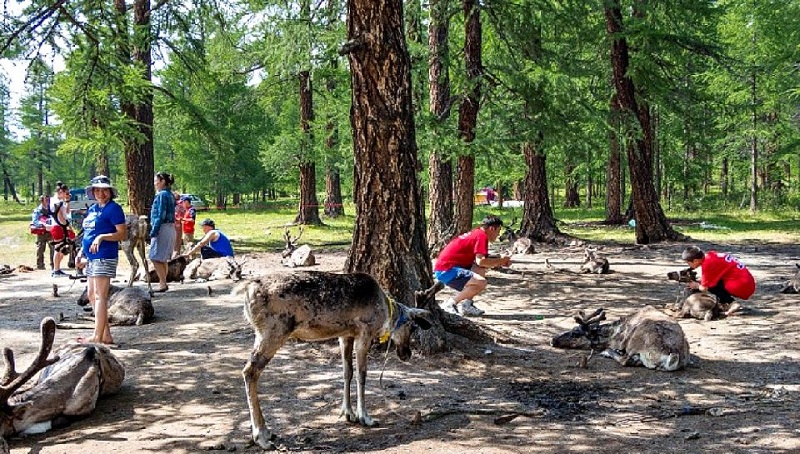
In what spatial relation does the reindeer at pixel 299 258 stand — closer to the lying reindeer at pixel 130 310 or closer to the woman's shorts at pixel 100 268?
the lying reindeer at pixel 130 310

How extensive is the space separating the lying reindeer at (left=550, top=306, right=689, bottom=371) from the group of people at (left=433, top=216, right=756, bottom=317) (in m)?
1.78

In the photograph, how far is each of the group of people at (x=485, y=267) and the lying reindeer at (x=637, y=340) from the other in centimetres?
178

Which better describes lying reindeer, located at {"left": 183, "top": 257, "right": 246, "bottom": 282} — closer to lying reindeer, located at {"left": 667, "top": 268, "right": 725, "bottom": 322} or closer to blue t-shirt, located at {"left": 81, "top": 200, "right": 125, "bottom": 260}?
blue t-shirt, located at {"left": 81, "top": 200, "right": 125, "bottom": 260}

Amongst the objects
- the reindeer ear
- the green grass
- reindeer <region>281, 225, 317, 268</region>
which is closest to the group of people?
the reindeer ear

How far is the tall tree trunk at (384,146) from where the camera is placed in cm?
706

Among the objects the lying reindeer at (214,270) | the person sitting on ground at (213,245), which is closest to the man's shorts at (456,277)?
the lying reindeer at (214,270)

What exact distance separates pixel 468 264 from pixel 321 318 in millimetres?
5016

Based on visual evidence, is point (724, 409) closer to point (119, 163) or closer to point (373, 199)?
point (373, 199)

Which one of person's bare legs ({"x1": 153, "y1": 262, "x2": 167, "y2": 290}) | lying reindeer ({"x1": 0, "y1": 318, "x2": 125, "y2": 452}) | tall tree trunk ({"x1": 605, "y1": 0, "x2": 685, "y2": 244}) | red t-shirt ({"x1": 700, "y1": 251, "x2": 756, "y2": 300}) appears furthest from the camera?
tall tree trunk ({"x1": 605, "y1": 0, "x2": 685, "y2": 244})

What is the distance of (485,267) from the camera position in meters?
9.95

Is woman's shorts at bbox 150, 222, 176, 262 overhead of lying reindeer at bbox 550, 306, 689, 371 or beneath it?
overhead

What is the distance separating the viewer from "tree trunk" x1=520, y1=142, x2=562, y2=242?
1950cm

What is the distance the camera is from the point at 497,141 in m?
12.6

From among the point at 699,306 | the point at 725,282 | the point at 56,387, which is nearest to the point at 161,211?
the point at 56,387
